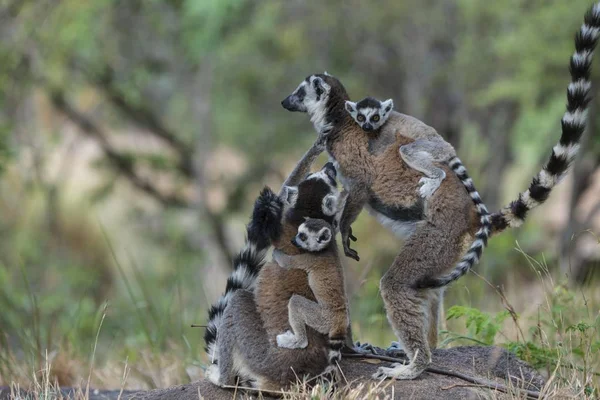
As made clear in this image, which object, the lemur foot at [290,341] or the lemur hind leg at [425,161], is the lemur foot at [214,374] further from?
the lemur hind leg at [425,161]

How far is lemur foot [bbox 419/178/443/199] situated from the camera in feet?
16.8

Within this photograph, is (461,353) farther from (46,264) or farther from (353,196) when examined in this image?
(46,264)

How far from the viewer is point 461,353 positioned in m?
5.41

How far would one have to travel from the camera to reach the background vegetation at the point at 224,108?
13672mm

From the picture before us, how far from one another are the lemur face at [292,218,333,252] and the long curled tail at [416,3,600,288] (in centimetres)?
62

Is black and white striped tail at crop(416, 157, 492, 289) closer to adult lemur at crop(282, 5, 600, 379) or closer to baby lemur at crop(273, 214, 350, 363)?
adult lemur at crop(282, 5, 600, 379)

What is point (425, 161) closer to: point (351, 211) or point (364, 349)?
point (351, 211)

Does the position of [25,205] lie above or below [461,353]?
below

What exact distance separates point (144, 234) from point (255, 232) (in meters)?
14.6

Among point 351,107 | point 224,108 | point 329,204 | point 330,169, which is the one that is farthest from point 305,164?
point 224,108

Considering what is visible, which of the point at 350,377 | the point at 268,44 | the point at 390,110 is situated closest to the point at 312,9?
the point at 268,44

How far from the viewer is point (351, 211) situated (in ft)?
17.3

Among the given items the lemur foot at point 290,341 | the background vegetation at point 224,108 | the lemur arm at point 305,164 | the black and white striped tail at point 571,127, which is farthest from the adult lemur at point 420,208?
the background vegetation at point 224,108

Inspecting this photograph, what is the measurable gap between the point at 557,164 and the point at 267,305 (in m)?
1.92
